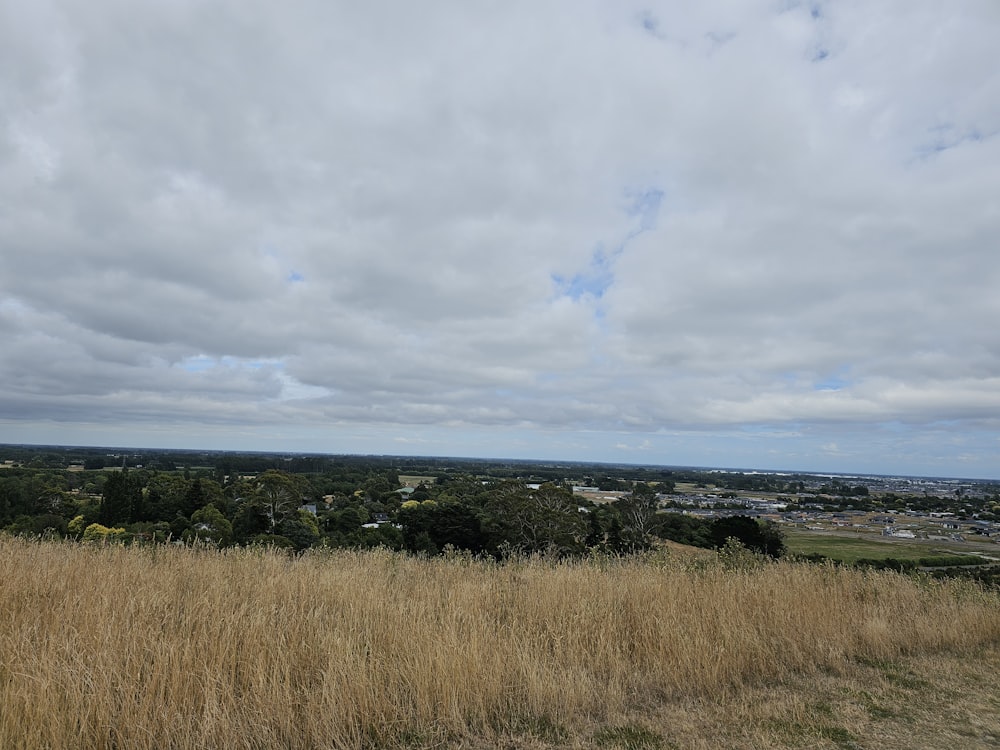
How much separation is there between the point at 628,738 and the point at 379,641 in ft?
6.95

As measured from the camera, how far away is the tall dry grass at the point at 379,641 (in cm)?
330

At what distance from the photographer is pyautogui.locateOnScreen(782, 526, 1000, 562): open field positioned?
3791 centimetres

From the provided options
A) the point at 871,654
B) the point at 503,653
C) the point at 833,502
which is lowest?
the point at 833,502

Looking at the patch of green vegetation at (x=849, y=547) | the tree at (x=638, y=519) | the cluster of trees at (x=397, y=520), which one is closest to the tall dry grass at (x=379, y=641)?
the cluster of trees at (x=397, y=520)

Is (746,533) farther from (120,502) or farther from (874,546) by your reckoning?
(120,502)

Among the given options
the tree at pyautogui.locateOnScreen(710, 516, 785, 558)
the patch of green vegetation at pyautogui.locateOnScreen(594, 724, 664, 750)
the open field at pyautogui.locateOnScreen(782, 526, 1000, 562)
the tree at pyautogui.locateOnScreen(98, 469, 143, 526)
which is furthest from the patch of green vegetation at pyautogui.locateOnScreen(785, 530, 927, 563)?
the tree at pyautogui.locateOnScreen(98, 469, 143, 526)

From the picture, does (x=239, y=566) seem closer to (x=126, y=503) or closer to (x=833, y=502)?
(x=126, y=503)

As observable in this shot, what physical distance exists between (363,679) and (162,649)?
146cm

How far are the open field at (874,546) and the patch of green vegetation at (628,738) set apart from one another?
123 ft

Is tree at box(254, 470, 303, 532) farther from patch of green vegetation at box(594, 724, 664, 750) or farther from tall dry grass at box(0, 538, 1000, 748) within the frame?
patch of green vegetation at box(594, 724, 664, 750)

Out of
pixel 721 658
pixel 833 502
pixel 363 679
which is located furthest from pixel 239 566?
pixel 833 502

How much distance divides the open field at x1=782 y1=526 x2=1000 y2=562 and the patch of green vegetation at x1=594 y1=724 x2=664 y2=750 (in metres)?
37.4

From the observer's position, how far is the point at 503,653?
4418 mm

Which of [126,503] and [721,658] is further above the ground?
[721,658]
